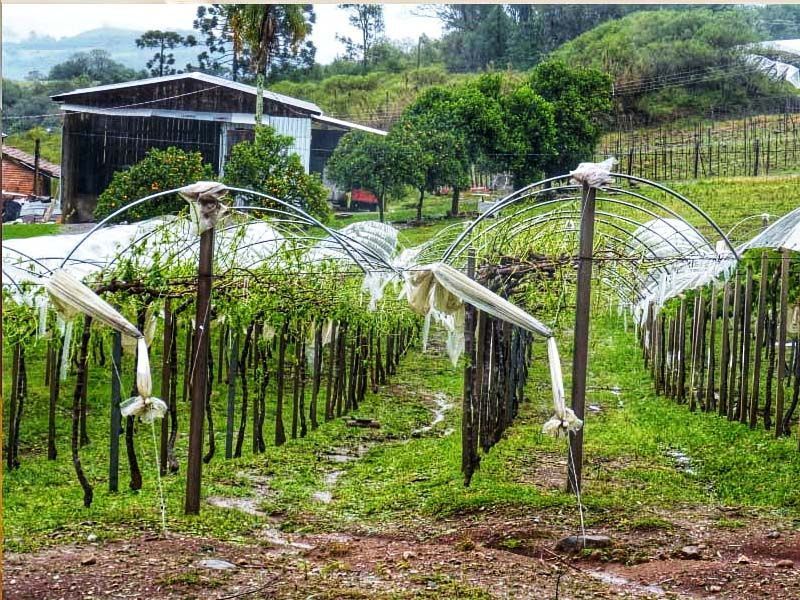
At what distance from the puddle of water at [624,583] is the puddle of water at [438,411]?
4.36m

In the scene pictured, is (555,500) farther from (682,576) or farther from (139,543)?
(139,543)

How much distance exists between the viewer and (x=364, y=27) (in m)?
14.9

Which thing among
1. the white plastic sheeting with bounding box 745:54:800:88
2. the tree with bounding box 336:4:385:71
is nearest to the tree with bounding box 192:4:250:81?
the tree with bounding box 336:4:385:71

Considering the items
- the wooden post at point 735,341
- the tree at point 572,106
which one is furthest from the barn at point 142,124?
the wooden post at point 735,341

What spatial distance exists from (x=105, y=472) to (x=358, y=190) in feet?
25.0

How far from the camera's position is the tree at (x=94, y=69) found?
12.4 meters

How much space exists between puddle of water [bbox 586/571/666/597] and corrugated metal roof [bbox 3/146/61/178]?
31.7ft

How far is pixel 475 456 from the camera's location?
688cm

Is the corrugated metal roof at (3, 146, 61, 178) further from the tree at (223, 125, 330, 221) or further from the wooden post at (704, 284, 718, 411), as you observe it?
the wooden post at (704, 284, 718, 411)

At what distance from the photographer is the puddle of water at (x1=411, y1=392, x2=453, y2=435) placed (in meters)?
9.55

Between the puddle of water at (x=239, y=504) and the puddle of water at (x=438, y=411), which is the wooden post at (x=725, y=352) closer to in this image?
the puddle of water at (x=438, y=411)

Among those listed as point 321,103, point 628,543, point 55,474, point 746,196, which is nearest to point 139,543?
point 55,474

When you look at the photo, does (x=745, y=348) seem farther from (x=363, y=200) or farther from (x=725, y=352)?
(x=363, y=200)

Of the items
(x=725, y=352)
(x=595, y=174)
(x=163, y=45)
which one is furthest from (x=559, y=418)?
(x=163, y=45)
